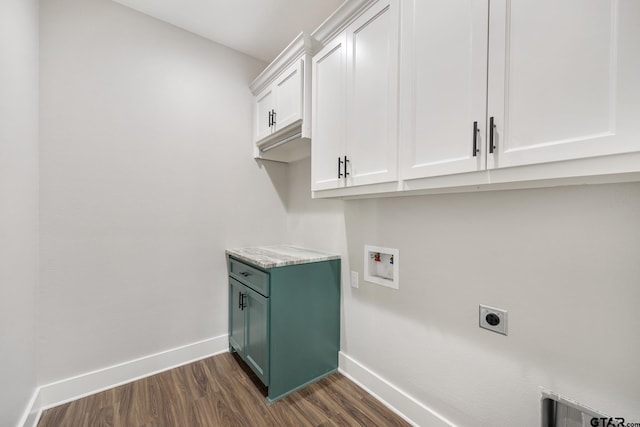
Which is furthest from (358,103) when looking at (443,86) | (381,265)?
(381,265)

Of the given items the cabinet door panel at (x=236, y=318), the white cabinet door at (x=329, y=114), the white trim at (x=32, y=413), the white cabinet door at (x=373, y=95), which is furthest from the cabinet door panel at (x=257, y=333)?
the white trim at (x=32, y=413)

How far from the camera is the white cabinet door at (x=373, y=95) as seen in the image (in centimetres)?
125

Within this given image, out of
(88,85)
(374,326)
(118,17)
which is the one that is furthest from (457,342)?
(118,17)

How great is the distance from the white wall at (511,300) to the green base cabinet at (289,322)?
32cm

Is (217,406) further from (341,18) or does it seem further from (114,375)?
(341,18)

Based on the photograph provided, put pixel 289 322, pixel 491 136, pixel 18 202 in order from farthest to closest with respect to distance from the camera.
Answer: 1. pixel 289 322
2. pixel 18 202
3. pixel 491 136

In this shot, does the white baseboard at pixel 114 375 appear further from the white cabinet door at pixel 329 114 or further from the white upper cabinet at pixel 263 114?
the white upper cabinet at pixel 263 114

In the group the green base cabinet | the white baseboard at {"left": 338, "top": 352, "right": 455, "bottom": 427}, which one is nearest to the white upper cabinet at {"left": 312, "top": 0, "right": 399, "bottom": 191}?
the green base cabinet

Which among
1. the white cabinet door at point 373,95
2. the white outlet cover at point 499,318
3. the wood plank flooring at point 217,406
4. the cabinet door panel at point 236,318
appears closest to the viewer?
the white outlet cover at point 499,318

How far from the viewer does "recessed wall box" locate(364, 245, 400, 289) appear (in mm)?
1614

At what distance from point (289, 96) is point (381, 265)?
4.63ft

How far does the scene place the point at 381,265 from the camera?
5.70 feet

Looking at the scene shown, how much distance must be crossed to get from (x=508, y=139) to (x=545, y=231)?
449mm

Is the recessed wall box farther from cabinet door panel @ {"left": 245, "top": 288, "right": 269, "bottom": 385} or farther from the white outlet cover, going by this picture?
cabinet door panel @ {"left": 245, "top": 288, "right": 269, "bottom": 385}
